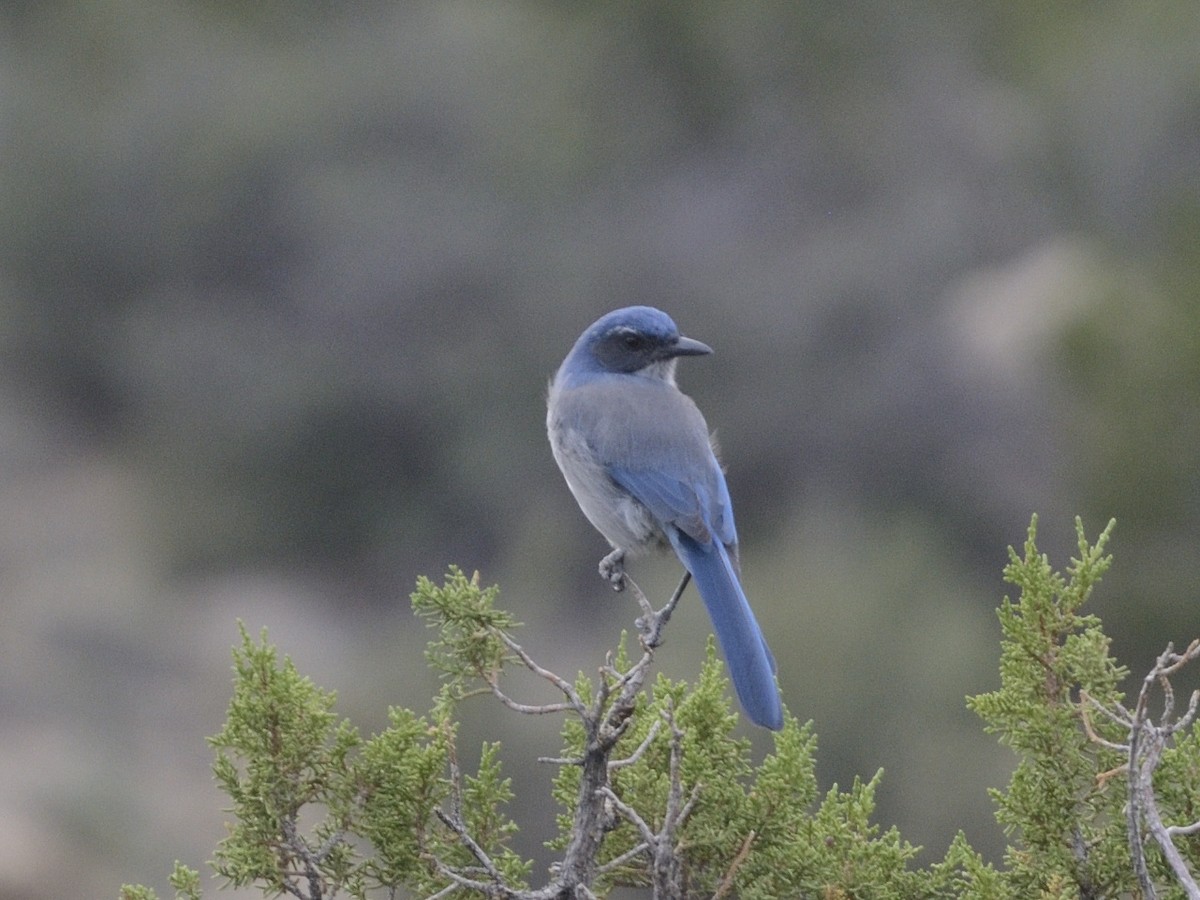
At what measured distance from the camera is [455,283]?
20.0 meters

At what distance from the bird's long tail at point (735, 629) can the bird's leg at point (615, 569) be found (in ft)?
0.53

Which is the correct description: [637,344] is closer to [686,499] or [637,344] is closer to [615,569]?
[686,499]

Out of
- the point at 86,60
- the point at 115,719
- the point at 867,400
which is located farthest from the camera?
the point at 86,60

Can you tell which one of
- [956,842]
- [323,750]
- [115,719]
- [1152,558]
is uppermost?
[115,719]

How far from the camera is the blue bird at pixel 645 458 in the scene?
13.3 ft

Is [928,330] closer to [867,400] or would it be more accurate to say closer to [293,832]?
[867,400]

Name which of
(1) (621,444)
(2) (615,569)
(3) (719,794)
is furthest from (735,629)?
(1) (621,444)

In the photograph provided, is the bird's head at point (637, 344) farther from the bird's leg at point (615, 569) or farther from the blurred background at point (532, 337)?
the blurred background at point (532, 337)

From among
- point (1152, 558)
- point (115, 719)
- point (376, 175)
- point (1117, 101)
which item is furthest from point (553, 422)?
point (1117, 101)

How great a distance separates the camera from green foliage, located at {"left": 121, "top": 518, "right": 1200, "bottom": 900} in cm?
295

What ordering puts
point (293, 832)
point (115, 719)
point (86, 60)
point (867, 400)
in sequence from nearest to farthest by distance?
point (293, 832), point (115, 719), point (867, 400), point (86, 60)

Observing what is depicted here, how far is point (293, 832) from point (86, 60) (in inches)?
954

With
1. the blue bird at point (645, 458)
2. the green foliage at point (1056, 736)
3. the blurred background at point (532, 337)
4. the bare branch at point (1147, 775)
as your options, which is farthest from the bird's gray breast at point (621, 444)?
the blurred background at point (532, 337)

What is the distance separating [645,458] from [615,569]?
35cm
